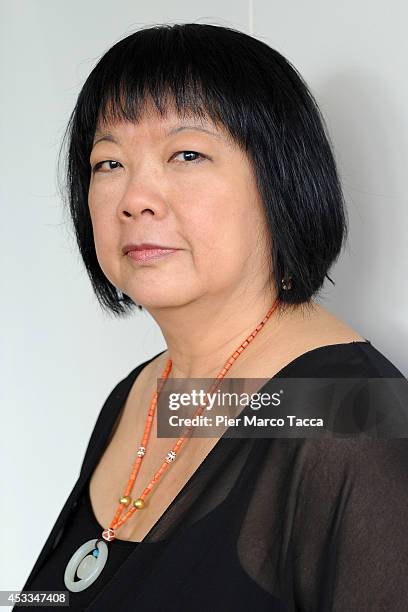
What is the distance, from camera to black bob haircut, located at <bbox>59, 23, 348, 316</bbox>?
115cm

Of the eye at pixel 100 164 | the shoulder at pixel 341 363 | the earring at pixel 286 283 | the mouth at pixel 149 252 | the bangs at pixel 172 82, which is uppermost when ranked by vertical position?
the bangs at pixel 172 82

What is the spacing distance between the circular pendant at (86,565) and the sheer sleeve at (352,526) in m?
0.32

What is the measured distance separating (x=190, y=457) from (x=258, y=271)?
264mm

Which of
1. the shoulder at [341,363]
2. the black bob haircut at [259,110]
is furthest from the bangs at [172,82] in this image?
the shoulder at [341,363]

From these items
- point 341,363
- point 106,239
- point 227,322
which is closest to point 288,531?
point 341,363

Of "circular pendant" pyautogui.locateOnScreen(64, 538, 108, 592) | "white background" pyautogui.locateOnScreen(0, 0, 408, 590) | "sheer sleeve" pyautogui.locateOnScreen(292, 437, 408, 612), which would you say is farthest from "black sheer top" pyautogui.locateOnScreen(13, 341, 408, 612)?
"white background" pyautogui.locateOnScreen(0, 0, 408, 590)

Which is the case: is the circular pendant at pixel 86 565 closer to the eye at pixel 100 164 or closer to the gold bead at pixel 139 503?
the gold bead at pixel 139 503

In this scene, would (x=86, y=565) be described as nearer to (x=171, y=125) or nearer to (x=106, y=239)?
(x=106, y=239)

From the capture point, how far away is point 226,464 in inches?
43.1

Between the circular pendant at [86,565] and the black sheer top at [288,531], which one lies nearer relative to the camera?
the black sheer top at [288,531]

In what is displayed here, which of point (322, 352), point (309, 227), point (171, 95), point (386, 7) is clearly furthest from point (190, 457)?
point (386, 7)

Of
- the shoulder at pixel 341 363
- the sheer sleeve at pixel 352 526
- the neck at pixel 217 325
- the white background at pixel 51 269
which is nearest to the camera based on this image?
the sheer sleeve at pixel 352 526

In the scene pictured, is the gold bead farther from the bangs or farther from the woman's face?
the bangs

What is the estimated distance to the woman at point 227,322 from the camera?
1.00 metres
